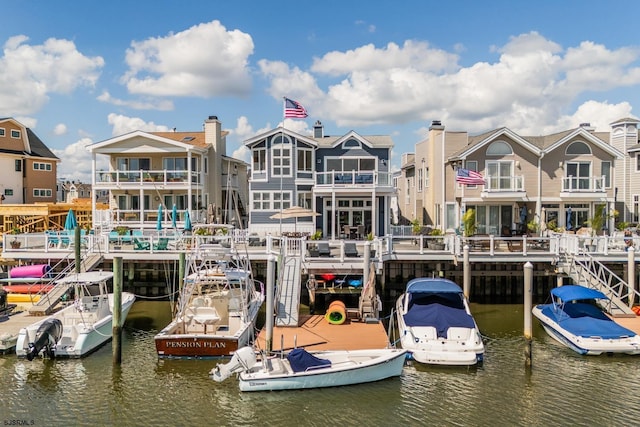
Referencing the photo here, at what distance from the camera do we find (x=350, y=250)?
23.1 meters

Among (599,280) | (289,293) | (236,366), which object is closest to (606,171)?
(599,280)

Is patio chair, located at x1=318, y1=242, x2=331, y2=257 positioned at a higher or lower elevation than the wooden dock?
higher

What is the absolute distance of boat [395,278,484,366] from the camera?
15305 mm

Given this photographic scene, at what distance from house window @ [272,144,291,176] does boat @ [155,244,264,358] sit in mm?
12625

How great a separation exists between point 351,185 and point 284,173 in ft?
14.9

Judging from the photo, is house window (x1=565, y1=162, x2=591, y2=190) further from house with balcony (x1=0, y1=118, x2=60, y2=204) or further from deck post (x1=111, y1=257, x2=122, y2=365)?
house with balcony (x1=0, y1=118, x2=60, y2=204)

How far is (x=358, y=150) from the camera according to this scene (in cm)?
3206

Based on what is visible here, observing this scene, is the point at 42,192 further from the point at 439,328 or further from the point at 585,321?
the point at 585,321

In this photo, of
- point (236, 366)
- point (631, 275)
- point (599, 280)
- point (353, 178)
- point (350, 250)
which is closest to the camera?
point (236, 366)

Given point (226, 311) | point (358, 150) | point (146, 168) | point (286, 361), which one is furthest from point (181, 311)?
point (146, 168)

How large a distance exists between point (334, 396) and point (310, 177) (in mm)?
19905

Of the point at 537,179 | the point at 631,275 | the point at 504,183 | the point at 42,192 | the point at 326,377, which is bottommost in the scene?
the point at 326,377

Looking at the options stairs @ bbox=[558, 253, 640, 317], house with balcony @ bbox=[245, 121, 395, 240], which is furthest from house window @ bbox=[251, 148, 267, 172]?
stairs @ bbox=[558, 253, 640, 317]

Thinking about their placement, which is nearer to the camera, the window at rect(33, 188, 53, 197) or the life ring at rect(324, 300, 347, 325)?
the life ring at rect(324, 300, 347, 325)
